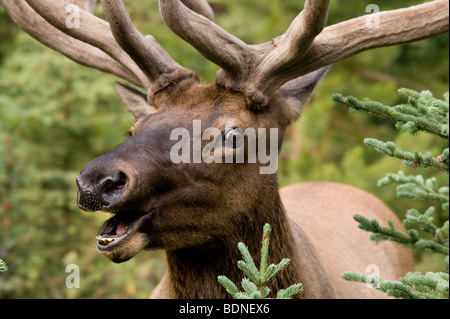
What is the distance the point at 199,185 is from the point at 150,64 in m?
0.94

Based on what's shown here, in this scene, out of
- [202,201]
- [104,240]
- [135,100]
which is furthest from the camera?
[135,100]

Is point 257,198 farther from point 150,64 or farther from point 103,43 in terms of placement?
point 103,43

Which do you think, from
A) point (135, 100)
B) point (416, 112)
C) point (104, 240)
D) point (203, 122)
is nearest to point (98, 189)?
point (104, 240)

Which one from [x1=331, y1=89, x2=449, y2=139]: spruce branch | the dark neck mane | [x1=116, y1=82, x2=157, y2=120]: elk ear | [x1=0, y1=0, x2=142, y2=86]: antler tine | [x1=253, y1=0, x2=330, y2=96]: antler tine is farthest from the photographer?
[x1=0, y1=0, x2=142, y2=86]: antler tine

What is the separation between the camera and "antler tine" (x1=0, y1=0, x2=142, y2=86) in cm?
467

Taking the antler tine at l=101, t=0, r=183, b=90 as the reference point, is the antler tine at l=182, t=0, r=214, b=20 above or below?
above

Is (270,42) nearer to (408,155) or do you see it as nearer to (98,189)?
(408,155)

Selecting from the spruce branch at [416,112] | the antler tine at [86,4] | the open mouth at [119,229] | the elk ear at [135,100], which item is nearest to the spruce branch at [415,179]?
the spruce branch at [416,112]

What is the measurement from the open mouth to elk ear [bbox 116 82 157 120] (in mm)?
1218

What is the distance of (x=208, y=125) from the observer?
3623 mm

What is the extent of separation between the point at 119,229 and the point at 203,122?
30.0 inches

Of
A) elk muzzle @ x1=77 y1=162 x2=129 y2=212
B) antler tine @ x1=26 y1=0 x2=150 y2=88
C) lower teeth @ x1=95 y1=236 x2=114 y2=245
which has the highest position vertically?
antler tine @ x1=26 y1=0 x2=150 y2=88

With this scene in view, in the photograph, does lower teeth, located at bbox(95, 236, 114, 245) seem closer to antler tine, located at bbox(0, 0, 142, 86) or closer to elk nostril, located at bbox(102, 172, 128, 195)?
elk nostril, located at bbox(102, 172, 128, 195)

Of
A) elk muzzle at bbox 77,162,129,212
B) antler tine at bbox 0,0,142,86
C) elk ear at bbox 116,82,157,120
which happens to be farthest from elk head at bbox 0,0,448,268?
antler tine at bbox 0,0,142,86
